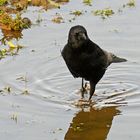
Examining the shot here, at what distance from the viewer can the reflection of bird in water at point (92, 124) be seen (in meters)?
6.79

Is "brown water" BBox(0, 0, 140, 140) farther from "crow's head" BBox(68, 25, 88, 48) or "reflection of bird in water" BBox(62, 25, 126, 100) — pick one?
"crow's head" BBox(68, 25, 88, 48)

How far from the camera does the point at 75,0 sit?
12.3m

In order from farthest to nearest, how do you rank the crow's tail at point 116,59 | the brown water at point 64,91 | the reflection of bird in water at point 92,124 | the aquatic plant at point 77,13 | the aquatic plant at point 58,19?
the aquatic plant at point 77,13, the aquatic plant at point 58,19, the crow's tail at point 116,59, the brown water at point 64,91, the reflection of bird in water at point 92,124

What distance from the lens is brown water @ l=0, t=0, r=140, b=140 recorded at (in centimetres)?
693

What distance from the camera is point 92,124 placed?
7.15 m

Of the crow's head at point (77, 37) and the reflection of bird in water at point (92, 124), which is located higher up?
the crow's head at point (77, 37)

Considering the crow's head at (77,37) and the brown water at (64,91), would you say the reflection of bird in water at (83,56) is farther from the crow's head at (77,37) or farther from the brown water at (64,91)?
the brown water at (64,91)

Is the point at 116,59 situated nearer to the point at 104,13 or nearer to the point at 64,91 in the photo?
the point at 64,91

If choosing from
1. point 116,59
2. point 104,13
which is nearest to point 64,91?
point 116,59

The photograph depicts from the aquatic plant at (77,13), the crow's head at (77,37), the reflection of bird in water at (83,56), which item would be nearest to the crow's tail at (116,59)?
the reflection of bird in water at (83,56)

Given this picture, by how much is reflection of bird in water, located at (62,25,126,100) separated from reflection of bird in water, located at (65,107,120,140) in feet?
1.49

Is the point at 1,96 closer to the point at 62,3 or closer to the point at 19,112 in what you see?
the point at 19,112

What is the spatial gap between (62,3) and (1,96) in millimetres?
4586

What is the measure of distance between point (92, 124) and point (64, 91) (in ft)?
3.63
